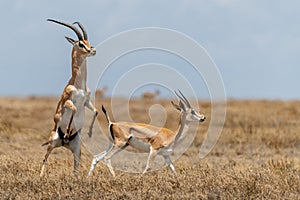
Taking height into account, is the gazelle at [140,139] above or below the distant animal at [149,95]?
below

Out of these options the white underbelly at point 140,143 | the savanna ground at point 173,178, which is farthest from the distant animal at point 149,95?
the white underbelly at point 140,143

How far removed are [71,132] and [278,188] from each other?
133 inches

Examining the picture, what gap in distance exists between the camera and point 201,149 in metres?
16.0

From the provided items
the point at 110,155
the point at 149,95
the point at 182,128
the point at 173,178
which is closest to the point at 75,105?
the point at 110,155

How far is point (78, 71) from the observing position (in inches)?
385

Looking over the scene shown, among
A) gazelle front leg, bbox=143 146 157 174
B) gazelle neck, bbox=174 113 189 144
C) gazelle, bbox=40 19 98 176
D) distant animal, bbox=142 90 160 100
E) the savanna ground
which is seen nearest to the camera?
the savanna ground

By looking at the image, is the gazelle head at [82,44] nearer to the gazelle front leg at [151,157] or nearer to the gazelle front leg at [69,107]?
the gazelle front leg at [69,107]

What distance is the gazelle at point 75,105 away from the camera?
9.64 m

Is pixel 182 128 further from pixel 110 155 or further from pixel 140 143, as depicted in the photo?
pixel 110 155

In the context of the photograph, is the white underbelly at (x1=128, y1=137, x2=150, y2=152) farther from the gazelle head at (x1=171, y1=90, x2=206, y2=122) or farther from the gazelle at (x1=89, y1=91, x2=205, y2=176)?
the gazelle head at (x1=171, y1=90, x2=206, y2=122)

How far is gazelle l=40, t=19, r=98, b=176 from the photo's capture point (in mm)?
9641

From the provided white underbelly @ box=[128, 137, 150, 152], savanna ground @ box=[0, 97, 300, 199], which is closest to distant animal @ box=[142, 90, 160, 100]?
savanna ground @ box=[0, 97, 300, 199]

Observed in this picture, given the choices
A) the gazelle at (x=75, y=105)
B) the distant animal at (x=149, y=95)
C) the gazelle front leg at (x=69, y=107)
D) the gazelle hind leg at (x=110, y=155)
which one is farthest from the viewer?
the distant animal at (x=149, y=95)

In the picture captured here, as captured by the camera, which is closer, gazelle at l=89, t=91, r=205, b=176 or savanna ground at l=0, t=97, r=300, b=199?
savanna ground at l=0, t=97, r=300, b=199
